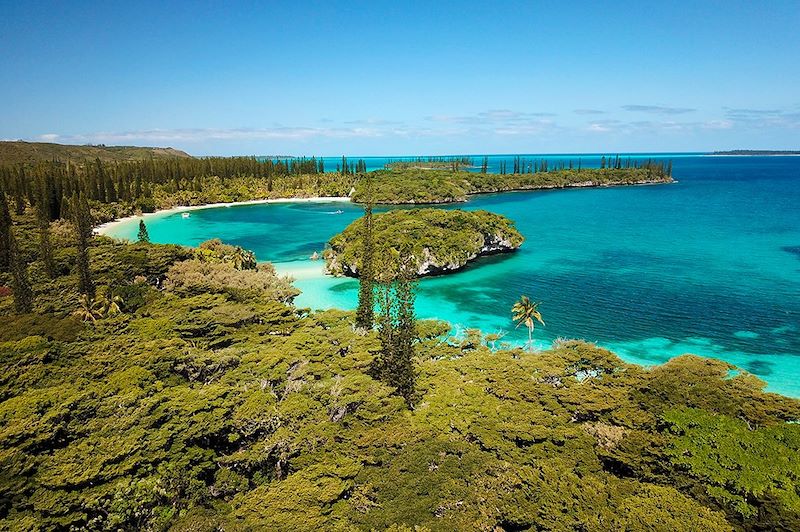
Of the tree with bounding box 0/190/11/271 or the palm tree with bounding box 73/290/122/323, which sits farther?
the tree with bounding box 0/190/11/271

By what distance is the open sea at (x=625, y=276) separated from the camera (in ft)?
121

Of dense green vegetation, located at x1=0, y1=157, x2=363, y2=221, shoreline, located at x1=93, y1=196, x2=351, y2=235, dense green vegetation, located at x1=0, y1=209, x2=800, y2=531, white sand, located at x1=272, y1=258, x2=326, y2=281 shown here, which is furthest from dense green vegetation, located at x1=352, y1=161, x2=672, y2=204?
dense green vegetation, located at x1=0, y1=209, x2=800, y2=531

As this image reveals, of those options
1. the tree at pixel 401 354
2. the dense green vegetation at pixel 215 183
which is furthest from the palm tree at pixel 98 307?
the dense green vegetation at pixel 215 183

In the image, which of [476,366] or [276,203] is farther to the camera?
[276,203]

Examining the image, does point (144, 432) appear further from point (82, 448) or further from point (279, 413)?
point (279, 413)

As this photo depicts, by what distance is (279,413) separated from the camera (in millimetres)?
20328

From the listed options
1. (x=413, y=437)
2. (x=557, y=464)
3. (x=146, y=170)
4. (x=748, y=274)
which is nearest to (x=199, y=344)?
(x=413, y=437)

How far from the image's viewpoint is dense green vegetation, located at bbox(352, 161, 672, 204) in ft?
419

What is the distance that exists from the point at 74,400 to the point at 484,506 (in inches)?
692

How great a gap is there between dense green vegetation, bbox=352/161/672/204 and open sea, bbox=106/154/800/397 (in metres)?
23.3

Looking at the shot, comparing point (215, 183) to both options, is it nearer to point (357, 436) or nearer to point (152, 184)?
point (152, 184)

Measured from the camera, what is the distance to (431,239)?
189 ft

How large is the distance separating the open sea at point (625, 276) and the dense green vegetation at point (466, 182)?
76.3ft

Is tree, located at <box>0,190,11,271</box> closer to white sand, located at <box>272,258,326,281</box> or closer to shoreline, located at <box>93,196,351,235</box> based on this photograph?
white sand, located at <box>272,258,326,281</box>
